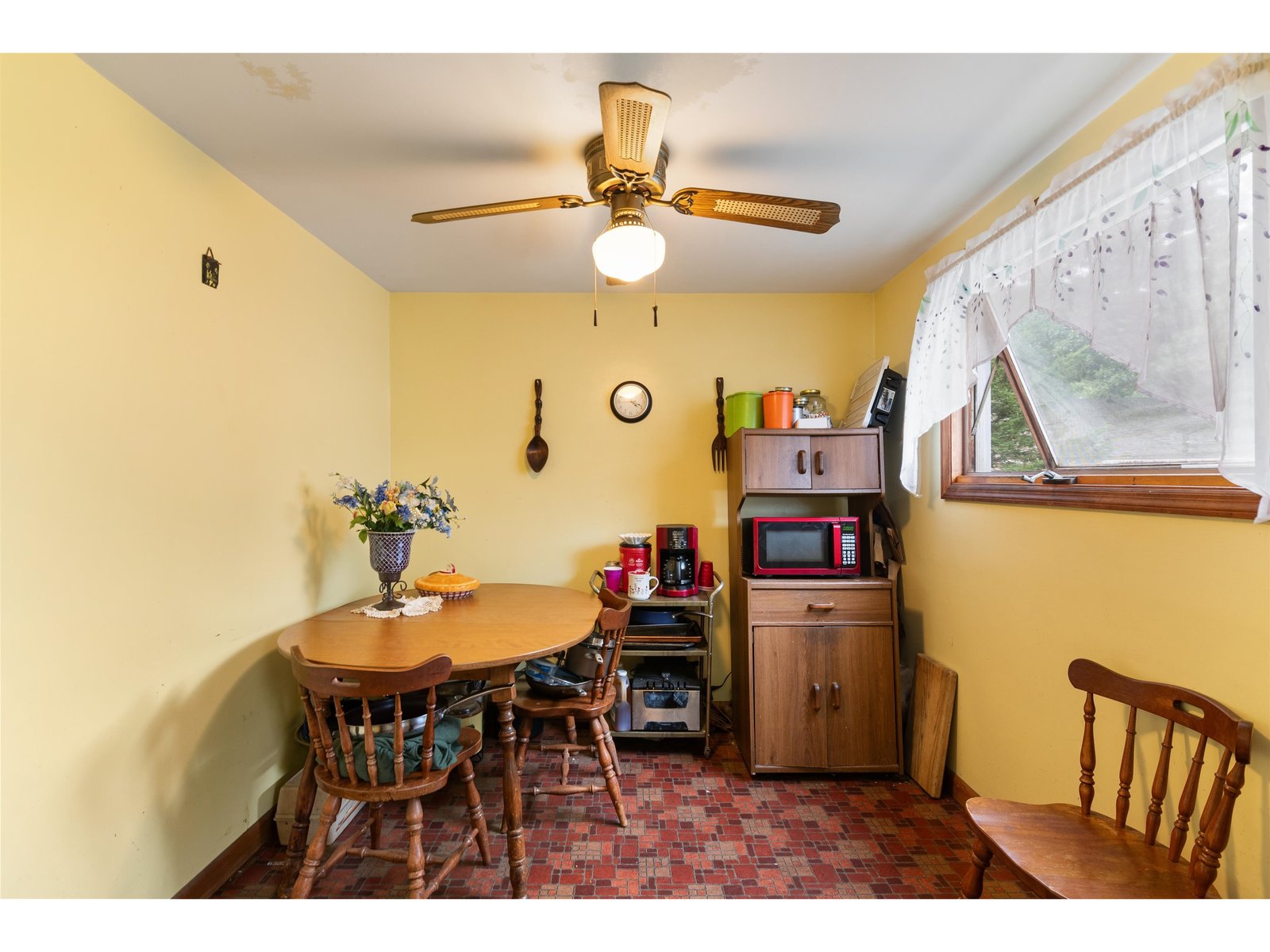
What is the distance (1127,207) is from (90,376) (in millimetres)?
2796

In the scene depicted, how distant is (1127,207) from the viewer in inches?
56.8

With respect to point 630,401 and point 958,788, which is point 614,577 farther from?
point 958,788

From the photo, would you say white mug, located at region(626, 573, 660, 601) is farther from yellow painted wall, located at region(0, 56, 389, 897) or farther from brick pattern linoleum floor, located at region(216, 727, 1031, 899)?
yellow painted wall, located at region(0, 56, 389, 897)

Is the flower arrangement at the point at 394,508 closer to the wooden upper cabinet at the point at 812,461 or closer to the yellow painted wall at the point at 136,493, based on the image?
the yellow painted wall at the point at 136,493

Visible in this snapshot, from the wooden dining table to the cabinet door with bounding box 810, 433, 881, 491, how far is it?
138cm

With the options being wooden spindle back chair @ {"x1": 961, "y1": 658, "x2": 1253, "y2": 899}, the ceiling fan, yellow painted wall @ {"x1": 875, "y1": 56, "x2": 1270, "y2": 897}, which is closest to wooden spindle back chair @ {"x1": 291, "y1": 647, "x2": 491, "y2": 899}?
the ceiling fan

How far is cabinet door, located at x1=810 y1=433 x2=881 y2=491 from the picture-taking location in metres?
2.78

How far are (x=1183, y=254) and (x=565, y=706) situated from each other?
233 cm

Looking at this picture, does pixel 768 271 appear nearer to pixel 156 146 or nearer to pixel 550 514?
pixel 550 514

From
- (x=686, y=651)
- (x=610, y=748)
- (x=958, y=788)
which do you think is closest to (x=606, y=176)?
(x=686, y=651)

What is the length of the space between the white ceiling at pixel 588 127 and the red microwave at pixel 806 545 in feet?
4.47

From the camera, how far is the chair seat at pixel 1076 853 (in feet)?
4.06

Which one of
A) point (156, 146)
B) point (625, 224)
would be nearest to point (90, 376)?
point (156, 146)

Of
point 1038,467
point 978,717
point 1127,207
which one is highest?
point 1127,207
